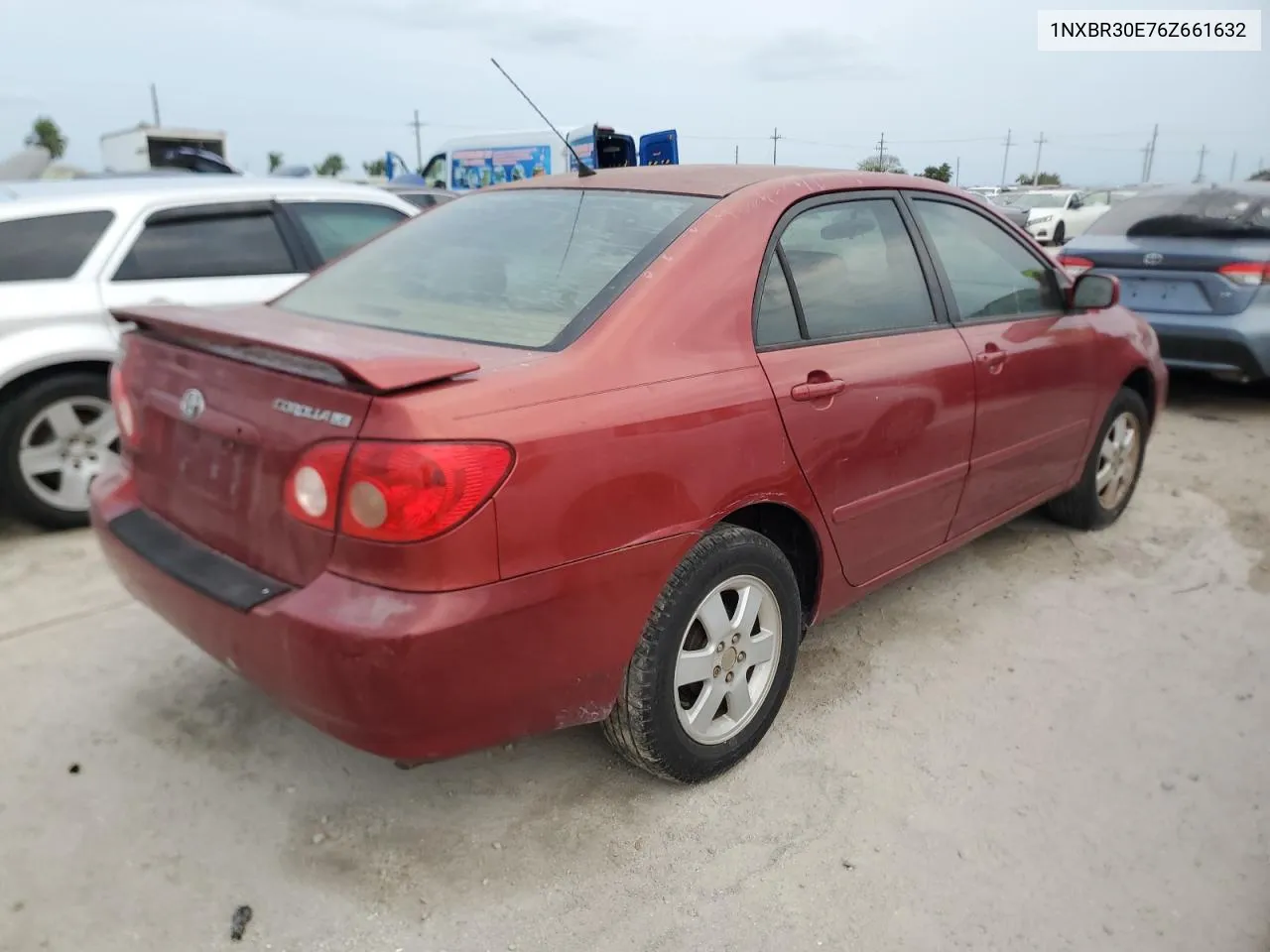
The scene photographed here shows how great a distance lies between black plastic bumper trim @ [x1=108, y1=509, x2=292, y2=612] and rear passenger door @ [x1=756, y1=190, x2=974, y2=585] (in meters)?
1.34

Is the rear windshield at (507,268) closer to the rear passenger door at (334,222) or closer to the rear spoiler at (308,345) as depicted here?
the rear spoiler at (308,345)

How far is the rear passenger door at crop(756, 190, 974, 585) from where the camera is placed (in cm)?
257

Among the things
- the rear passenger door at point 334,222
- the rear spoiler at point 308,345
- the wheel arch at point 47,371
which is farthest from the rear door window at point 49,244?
the rear spoiler at point 308,345

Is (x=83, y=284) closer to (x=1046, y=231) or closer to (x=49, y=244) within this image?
(x=49, y=244)

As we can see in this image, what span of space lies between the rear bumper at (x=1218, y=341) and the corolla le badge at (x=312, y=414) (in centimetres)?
594

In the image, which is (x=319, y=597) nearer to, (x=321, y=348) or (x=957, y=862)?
(x=321, y=348)

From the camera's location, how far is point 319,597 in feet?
6.31

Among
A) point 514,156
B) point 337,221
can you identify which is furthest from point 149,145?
point 337,221

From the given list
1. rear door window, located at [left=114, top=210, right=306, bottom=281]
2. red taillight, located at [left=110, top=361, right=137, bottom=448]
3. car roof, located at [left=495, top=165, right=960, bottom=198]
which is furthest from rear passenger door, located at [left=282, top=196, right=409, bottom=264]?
red taillight, located at [left=110, top=361, right=137, bottom=448]

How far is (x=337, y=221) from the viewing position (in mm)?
5039

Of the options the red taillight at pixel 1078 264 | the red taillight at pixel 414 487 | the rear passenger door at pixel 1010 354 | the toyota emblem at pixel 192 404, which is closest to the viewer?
the red taillight at pixel 414 487

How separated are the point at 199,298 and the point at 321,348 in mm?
2874

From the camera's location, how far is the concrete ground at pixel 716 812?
2.09 meters

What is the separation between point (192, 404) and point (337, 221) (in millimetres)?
3095
